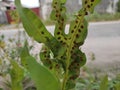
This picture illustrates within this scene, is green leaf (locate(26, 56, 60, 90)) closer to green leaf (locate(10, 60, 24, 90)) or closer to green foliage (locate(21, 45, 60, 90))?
green foliage (locate(21, 45, 60, 90))

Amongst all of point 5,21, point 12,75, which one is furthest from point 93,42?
point 12,75

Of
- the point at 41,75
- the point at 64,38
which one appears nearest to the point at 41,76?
the point at 41,75

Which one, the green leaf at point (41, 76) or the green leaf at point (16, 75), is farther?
→ the green leaf at point (16, 75)

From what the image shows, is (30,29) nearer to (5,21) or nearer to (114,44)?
(114,44)

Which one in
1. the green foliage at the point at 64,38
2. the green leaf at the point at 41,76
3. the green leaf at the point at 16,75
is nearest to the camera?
the green leaf at the point at 41,76

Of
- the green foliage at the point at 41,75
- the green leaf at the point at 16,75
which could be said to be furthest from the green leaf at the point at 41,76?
the green leaf at the point at 16,75

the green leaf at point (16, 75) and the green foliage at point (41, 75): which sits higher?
the green foliage at point (41, 75)

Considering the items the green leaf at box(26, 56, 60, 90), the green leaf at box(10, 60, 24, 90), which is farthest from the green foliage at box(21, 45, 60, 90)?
the green leaf at box(10, 60, 24, 90)

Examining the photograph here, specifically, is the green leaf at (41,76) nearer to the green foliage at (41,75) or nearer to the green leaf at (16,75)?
the green foliage at (41,75)
